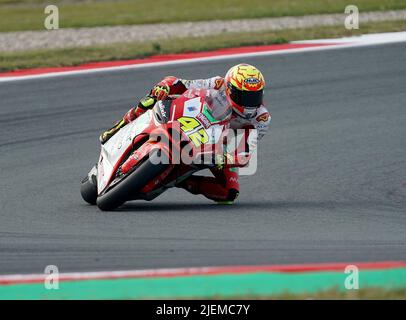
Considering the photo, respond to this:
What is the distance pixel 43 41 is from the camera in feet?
59.8

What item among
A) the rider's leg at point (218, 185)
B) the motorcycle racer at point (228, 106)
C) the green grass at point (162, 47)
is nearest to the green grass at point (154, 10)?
the green grass at point (162, 47)

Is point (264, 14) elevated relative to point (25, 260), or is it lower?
elevated

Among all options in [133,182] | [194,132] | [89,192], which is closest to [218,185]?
[194,132]

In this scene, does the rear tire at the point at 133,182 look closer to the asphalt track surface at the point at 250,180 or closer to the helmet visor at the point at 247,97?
the asphalt track surface at the point at 250,180

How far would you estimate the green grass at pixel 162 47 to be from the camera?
53.9 feet

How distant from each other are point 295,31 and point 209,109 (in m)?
9.46

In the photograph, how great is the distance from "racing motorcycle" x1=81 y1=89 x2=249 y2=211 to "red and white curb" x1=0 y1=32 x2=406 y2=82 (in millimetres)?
6175

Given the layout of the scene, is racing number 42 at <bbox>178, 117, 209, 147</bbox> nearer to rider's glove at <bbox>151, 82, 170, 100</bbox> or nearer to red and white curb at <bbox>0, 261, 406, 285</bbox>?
rider's glove at <bbox>151, 82, 170, 100</bbox>

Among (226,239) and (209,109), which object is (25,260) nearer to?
(226,239)

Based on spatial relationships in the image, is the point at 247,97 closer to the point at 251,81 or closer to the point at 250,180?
the point at 251,81

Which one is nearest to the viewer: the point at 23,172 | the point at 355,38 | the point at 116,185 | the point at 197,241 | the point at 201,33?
the point at 197,241

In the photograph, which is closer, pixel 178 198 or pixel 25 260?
pixel 25 260
